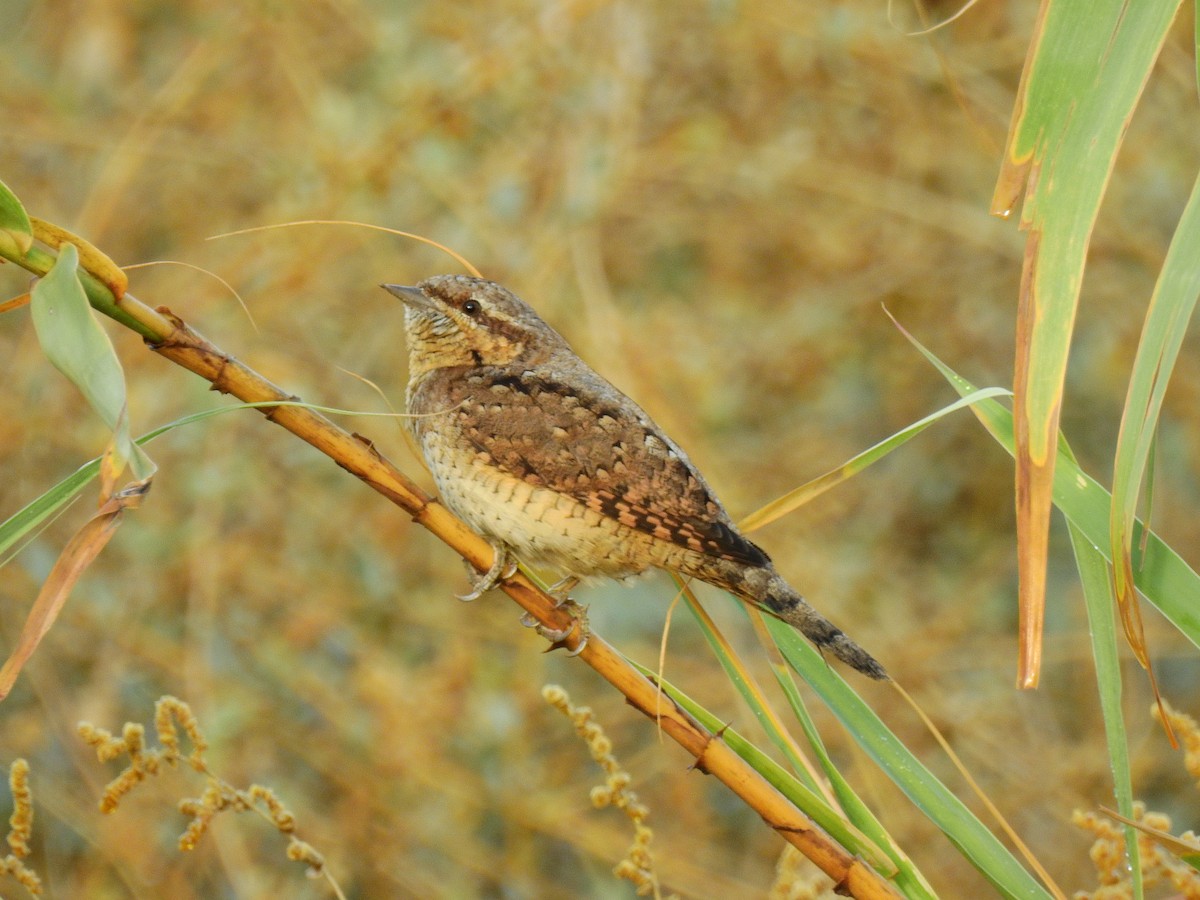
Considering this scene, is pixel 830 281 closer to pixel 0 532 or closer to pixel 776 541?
pixel 776 541

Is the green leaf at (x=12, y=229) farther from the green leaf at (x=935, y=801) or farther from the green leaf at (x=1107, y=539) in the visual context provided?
the green leaf at (x=935, y=801)

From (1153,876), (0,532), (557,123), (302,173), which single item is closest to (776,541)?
(557,123)

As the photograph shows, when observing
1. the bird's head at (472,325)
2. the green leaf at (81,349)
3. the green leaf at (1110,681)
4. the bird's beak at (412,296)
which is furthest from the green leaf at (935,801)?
the bird's beak at (412,296)

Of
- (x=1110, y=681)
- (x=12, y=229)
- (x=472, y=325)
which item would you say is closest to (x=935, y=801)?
(x=1110, y=681)

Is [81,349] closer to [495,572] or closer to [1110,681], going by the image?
[495,572]

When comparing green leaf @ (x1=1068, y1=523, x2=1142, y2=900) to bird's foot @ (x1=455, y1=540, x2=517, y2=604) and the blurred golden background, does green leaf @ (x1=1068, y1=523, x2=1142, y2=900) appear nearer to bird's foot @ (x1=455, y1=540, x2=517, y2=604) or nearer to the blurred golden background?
bird's foot @ (x1=455, y1=540, x2=517, y2=604)

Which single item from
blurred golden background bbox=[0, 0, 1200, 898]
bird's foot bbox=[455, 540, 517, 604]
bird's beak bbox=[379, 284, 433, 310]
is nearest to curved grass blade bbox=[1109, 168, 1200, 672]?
bird's foot bbox=[455, 540, 517, 604]
